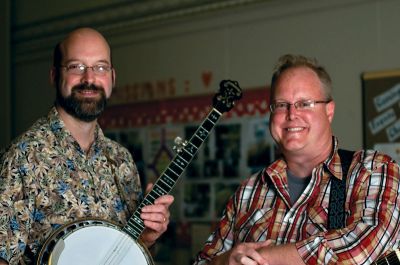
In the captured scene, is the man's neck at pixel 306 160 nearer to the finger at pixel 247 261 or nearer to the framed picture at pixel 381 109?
the finger at pixel 247 261

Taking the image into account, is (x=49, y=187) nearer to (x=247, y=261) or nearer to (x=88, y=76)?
(x=88, y=76)

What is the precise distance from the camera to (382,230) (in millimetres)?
1960

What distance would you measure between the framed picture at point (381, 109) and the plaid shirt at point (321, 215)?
1429 millimetres

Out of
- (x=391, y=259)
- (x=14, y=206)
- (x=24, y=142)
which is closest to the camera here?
(x=391, y=259)

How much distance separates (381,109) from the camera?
3.61m

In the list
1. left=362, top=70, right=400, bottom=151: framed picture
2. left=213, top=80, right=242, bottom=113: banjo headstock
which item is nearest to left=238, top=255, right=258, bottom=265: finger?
left=213, top=80, right=242, bottom=113: banjo headstock

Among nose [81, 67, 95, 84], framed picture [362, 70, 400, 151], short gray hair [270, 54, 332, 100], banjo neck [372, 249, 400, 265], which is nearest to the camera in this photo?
banjo neck [372, 249, 400, 265]

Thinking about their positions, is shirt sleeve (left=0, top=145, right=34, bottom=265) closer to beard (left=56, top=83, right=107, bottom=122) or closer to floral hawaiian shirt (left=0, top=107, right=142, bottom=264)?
floral hawaiian shirt (left=0, top=107, right=142, bottom=264)

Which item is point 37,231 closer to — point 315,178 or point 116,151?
point 116,151

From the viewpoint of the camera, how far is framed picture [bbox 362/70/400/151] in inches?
140

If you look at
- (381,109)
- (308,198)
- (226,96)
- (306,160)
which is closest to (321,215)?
(308,198)

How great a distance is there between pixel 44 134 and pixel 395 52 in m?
1.99

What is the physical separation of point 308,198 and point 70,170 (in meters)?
0.81

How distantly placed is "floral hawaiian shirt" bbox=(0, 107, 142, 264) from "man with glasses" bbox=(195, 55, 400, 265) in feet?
1.38
